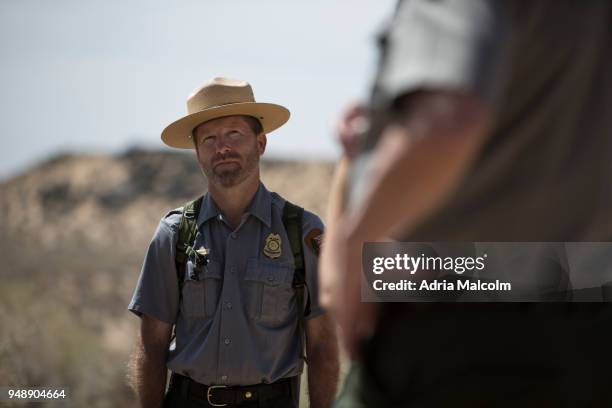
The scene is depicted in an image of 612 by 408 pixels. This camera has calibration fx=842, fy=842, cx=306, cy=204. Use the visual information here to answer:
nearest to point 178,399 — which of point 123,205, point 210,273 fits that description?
point 210,273

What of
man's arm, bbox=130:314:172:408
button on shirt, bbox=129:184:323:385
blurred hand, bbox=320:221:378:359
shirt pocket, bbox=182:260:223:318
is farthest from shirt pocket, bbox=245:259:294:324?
blurred hand, bbox=320:221:378:359

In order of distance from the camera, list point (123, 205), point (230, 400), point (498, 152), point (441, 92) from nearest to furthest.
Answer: point (441, 92)
point (498, 152)
point (230, 400)
point (123, 205)

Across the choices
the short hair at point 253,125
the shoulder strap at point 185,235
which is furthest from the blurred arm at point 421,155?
the short hair at point 253,125

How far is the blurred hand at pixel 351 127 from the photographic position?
1529 millimetres

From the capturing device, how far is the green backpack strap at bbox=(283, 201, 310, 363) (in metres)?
3.88

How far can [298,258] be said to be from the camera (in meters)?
3.90

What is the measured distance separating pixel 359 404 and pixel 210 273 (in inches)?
95.2

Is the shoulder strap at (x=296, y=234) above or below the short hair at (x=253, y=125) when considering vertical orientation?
below

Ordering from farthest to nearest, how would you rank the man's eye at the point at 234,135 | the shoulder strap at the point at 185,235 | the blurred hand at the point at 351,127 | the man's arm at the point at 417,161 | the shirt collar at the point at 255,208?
the man's eye at the point at 234,135
the shirt collar at the point at 255,208
the shoulder strap at the point at 185,235
the blurred hand at the point at 351,127
the man's arm at the point at 417,161

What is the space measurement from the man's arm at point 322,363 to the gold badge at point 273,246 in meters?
0.38

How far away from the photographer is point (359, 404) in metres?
1.49


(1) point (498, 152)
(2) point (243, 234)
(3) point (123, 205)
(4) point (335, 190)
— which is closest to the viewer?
(1) point (498, 152)

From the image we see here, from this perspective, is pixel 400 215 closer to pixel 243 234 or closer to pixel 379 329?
pixel 379 329

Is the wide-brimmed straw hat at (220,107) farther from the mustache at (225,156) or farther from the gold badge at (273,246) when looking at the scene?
the gold badge at (273,246)
